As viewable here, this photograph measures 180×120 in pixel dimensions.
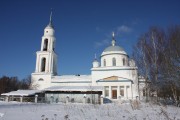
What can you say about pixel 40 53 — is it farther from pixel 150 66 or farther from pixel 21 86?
pixel 150 66

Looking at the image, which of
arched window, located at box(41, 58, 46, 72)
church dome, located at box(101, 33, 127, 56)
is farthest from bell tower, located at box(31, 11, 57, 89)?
church dome, located at box(101, 33, 127, 56)

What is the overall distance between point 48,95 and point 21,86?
24.1 meters

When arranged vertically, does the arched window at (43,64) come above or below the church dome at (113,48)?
below

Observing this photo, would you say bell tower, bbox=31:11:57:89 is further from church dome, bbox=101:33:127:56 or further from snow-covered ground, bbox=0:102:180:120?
snow-covered ground, bbox=0:102:180:120

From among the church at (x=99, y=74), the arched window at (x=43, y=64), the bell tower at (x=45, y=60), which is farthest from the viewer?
the arched window at (x=43, y=64)

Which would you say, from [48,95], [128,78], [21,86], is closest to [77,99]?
[48,95]

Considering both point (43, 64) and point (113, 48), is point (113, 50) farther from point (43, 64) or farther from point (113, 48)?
point (43, 64)

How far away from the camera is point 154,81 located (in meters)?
21.2

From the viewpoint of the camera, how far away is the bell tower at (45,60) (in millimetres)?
45938

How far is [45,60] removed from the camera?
47281 millimetres

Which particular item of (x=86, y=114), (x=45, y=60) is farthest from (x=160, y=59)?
(x=45, y=60)

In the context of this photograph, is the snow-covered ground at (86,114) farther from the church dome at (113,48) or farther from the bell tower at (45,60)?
the bell tower at (45,60)

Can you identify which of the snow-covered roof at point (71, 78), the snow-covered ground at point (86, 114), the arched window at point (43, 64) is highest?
the arched window at point (43, 64)

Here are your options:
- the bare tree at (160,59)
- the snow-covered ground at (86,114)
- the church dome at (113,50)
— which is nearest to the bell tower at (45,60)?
the church dome at (113,50)
